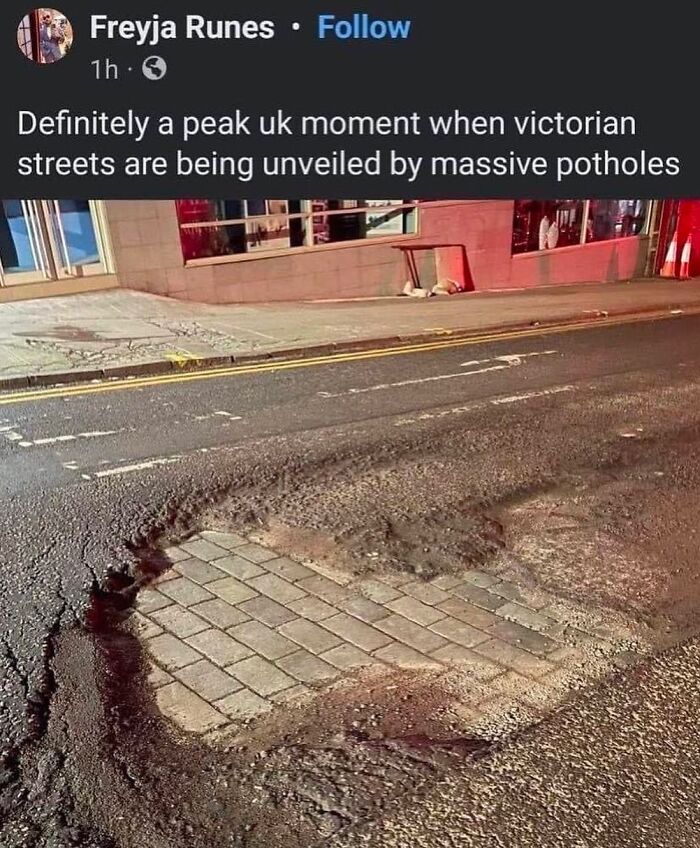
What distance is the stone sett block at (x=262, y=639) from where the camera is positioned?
329cm

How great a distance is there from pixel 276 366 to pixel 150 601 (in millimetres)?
5090

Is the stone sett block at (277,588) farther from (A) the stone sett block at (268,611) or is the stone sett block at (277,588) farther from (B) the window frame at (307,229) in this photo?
(B) the window frame at (307,229)

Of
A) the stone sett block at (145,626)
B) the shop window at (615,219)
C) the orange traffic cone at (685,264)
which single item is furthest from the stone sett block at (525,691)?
the orange traffic cone at (685,264)

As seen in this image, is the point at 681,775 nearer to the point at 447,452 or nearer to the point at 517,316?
the point at 447,452

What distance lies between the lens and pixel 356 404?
6.98 metres

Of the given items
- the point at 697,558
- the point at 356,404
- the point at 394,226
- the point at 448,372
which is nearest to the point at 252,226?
the point at 394,226

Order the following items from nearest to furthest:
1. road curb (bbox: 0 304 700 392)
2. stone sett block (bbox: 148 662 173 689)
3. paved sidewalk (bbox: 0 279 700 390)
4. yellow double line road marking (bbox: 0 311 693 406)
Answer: stone sett block (bbox: 148 662 173 689)
yellow double line road marking (bbox: 0 311 693 406)
road curb (bbox: 0 304 700 392)
paved sidewalk (bbox: 0 279 700 390)

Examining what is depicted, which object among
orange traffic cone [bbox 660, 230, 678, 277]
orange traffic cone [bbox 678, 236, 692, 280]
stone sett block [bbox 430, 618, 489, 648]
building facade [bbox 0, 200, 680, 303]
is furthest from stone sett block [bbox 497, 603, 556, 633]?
orange traffic cone [bbox 660, 230, 678, 277]

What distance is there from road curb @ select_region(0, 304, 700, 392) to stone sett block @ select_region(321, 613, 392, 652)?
5.30 metres

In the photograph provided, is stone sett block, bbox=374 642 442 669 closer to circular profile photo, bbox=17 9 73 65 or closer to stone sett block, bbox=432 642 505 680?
stone sett block, bbox=432 642 505 680

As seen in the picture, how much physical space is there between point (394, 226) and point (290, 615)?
11.7 meters

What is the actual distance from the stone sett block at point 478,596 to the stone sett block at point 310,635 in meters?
0.71

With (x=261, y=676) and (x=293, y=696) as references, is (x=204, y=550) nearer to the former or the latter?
(x=261, y=676)

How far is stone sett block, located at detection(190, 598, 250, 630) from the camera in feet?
11.5
